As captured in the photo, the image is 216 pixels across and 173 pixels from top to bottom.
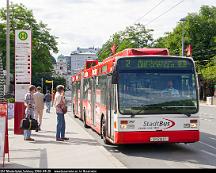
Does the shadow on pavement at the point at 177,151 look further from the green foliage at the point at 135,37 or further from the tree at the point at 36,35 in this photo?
the green foliage at the point at 135,37

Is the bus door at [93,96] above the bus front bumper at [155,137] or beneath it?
above

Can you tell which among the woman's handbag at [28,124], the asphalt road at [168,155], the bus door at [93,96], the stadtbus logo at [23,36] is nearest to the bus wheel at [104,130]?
the asphalt road at [168,155]

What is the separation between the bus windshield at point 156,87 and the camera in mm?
11977

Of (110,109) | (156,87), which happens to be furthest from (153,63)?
(110,109)

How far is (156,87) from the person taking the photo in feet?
39.8

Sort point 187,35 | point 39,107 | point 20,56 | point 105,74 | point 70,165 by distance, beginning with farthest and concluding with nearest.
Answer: point 187,35
point 39,107
point 20,56
point 105,74
point 70,165

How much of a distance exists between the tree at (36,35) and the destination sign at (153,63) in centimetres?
4741

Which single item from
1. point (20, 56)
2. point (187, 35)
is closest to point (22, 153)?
point (20, 56)

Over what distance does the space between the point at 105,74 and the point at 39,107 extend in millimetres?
4906

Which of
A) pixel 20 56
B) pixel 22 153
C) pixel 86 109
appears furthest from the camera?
pixel 86 109

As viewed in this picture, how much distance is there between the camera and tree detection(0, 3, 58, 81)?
196ft

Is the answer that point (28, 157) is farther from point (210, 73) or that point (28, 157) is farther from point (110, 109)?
point (210, 73)

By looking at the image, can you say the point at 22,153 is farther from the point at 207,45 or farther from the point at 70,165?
the point at 207,45

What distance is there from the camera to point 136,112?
39.1 ft
